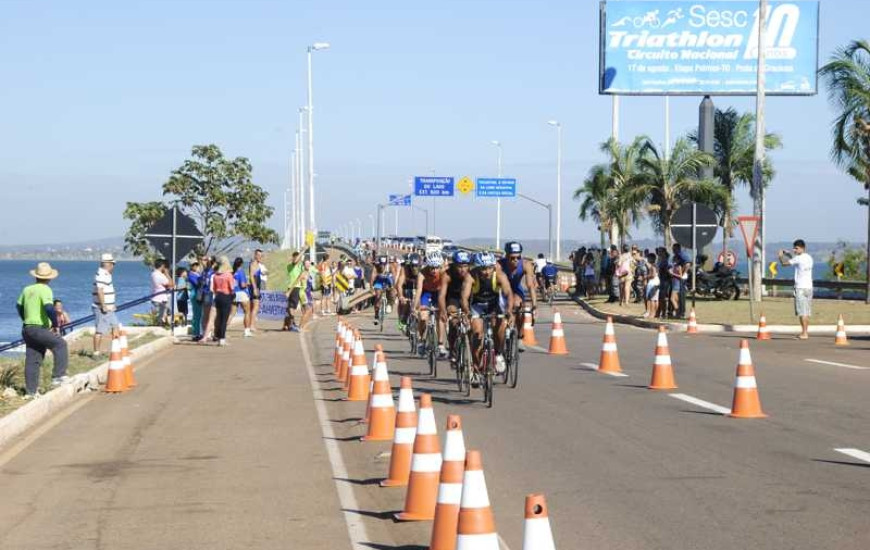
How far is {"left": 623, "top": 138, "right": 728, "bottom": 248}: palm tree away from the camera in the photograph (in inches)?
1975

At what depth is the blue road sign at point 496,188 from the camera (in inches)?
3433

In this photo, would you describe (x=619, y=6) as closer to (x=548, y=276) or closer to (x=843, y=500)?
(x=548, y=276)

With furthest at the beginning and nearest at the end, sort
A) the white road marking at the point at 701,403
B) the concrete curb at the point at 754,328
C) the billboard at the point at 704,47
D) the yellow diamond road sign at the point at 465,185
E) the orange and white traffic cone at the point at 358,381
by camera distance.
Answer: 1. the yellow diamond road sign at the point at 465,185
2. the billboard at the point at 704,47
3. the concrete curb at the point at 754,328
4. the orange and white traffic cone at the point at 358,381
5. the white road marking at the point at 701,403

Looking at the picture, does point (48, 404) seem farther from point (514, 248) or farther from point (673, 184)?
point (673, 184)

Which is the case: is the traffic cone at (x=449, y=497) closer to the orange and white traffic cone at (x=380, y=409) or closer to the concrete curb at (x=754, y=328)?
the orange and white traffic cone at (x=380, y=409)

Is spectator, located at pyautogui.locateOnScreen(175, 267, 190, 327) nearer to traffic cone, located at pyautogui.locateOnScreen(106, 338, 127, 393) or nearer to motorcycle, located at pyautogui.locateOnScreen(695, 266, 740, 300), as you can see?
traffic cone, located at pyautogui.locateOnScreen(106, 338, 127, 393)

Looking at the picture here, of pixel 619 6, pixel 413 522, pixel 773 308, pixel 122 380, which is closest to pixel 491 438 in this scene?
pixel 413 522

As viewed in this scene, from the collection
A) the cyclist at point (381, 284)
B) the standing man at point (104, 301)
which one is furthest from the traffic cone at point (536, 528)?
the cyclist at point (381, 284)

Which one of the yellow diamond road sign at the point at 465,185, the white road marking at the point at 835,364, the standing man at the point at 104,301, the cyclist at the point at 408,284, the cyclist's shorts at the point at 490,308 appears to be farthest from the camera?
the yellow diamond road sign at the point at 465,185

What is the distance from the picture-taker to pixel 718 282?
44750 mm

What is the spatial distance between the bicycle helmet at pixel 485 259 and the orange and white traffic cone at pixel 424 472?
294 inches

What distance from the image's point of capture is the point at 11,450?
1279 centimetres

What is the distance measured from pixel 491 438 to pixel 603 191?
50095 mm

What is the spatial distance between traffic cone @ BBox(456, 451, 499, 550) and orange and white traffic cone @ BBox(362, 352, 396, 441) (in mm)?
6163
